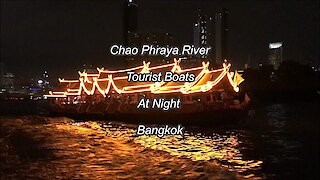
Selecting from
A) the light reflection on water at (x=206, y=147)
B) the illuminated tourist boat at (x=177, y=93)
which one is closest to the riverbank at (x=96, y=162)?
the light reflection on water at (x=206, y=147)

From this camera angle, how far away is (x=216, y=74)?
38.5 meters

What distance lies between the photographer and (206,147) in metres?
26.1

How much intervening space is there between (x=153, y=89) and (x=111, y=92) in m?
9.34

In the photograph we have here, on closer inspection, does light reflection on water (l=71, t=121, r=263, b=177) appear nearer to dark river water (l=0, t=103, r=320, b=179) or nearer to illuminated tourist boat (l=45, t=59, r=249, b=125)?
dark river water (l=0, t=103, r=320, b=179)

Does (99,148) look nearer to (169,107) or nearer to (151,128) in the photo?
(151,128)

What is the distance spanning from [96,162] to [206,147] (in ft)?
28.9

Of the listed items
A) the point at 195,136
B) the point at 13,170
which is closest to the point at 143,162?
the point at 13,170

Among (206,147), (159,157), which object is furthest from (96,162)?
(206,147)

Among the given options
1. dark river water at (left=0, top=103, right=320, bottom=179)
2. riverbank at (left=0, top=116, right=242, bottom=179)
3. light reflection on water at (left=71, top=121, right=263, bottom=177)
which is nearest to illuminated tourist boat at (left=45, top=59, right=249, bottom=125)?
light reflection on water at (left=71, top=121, right=263, bottom=177)

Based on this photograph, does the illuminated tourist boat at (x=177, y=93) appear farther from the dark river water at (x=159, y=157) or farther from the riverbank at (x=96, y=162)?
the riverbank at (x=96, y=162)

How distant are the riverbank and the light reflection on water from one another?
835 millimetres

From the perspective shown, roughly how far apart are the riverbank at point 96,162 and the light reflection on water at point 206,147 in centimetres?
84

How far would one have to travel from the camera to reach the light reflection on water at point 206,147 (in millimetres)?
20156

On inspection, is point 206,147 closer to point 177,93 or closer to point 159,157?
point 159,157
